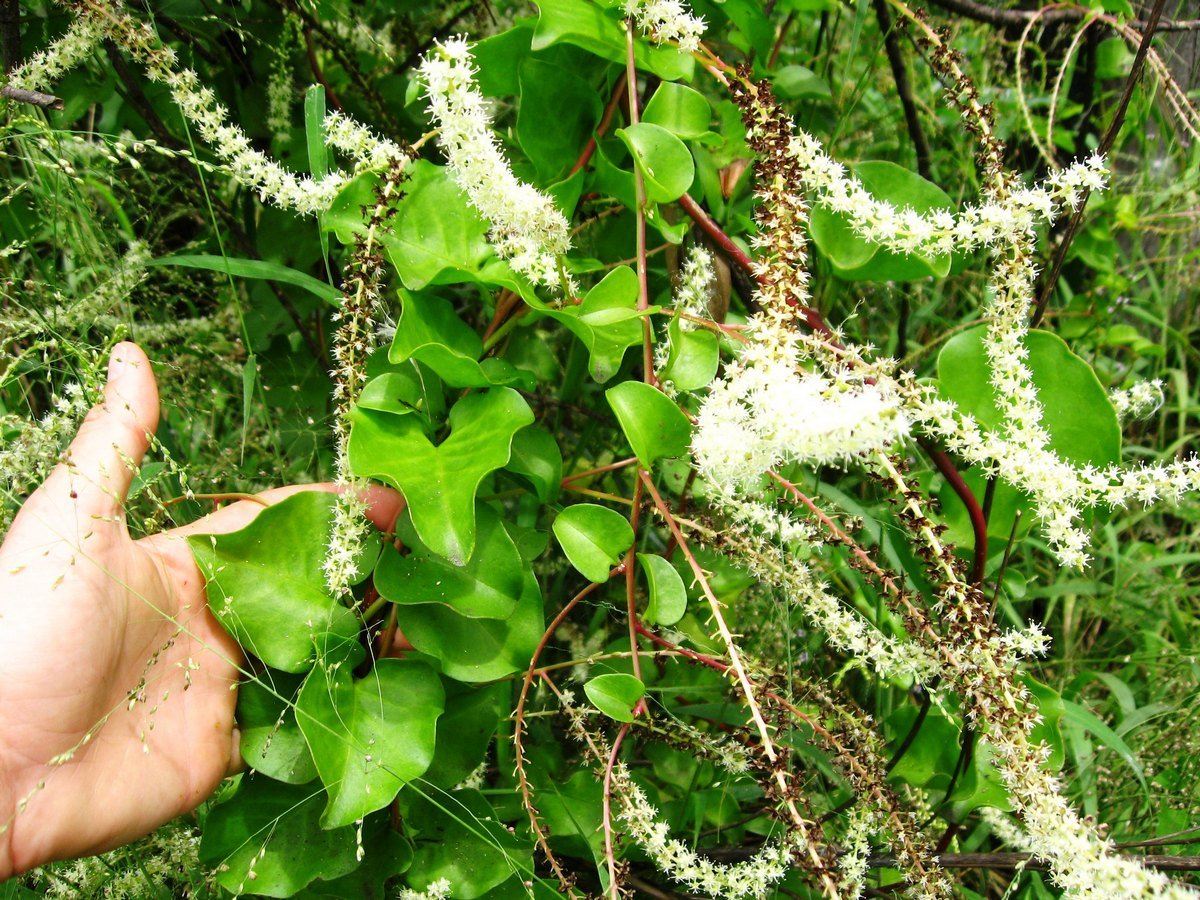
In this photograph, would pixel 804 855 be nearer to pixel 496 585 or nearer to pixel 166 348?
pixel 496 585

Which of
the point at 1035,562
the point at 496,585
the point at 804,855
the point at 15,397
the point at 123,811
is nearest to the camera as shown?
the point at 804,855

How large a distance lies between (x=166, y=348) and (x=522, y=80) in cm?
77

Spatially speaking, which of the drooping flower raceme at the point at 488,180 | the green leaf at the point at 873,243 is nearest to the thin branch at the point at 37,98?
the drooping flower raceme at the point at 488,180

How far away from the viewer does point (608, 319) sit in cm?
84

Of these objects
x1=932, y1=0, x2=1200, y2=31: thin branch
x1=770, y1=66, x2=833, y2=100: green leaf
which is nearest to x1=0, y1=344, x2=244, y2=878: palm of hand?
x1=770, y1=66, x2=833, y2=100: green leaf

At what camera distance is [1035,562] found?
1.53 meters

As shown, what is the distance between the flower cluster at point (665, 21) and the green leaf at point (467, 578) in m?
0.51

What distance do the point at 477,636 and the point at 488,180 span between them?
0.43m

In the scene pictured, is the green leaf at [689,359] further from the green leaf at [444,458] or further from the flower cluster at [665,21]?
the flower cluster at [665,21]

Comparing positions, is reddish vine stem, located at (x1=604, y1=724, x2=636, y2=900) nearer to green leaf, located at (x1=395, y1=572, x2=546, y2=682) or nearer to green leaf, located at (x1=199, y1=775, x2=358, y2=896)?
green leaf, located at (x1=395, y1=572, x2=546, y2=682)

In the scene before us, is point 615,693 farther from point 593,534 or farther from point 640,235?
point 640,235

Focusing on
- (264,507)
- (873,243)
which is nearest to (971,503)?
(873,243)

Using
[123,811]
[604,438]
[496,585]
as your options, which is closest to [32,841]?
[123,811]

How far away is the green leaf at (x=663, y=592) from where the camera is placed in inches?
32.5
